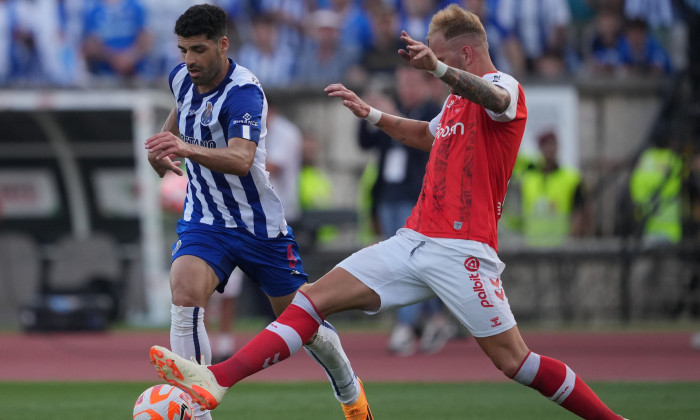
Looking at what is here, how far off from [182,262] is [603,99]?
413 inches

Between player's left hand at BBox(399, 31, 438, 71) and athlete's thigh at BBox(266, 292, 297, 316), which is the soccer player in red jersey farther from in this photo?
Result: athlete's thigh at BBox(266, 292, 297, 316)

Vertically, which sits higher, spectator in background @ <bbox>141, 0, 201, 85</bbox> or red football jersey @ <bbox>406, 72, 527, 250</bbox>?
spectator in background @ <bbox>141, 0, 201, 85</bbox>

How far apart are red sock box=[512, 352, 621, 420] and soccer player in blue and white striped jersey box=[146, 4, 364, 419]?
3.68 feet

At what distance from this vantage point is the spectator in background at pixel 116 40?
1706 cm

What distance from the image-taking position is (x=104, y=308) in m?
15.2

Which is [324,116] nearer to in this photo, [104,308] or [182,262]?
[104,308]

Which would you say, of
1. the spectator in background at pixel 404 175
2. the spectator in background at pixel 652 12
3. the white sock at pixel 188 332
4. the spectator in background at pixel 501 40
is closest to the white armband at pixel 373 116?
the white sock at pixel 188 332

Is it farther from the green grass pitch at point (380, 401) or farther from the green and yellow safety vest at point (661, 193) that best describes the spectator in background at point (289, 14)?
the green grass pitch at point (380, 401)

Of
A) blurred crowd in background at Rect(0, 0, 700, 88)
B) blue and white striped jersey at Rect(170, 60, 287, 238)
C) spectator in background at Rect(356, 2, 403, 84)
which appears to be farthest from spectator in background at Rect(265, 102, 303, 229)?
blue and white striped jersey at Rect(170, 60, 287, 238)

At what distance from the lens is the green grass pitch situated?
25.0 feet

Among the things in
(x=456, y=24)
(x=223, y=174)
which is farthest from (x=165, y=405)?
(x=456, y=24)

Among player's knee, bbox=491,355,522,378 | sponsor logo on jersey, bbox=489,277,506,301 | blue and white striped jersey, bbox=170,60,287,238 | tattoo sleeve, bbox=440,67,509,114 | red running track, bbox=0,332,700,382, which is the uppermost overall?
tattoo sleeve, bbox=440,67,509,114

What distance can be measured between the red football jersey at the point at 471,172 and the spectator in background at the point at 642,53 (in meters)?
10.4

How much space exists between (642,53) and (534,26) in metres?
1.59
